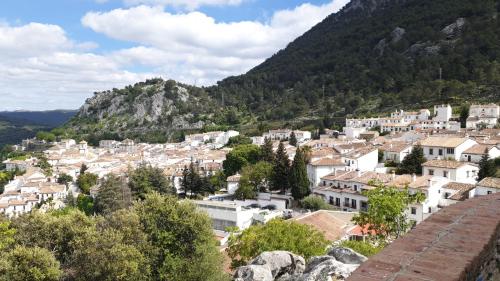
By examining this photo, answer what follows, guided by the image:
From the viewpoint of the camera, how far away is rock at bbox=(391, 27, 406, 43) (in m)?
165

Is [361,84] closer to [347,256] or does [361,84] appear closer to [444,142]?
[444,142]

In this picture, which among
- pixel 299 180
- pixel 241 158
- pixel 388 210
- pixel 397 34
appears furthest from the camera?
pixel 397 34

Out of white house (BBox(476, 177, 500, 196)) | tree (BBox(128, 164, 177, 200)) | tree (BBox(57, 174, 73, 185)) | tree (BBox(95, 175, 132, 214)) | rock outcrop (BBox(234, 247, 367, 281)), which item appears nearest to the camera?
rock outcrop (BBox(234, 247, 367, 281))

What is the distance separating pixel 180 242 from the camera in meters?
22.4

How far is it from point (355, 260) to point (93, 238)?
1495 centimetres

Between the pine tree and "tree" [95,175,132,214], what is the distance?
24.1 meters

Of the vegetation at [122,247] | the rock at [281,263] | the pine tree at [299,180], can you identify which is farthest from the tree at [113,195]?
the rock at [281,263]

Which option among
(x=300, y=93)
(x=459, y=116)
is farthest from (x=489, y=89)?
(x=300, y=93)

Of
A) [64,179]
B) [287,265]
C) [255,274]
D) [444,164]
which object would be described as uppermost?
[255,274]

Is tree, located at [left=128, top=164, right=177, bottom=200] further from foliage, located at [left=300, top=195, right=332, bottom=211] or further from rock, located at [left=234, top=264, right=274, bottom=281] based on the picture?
rock, located at [left=234, top=264, right=274, bottom=281]

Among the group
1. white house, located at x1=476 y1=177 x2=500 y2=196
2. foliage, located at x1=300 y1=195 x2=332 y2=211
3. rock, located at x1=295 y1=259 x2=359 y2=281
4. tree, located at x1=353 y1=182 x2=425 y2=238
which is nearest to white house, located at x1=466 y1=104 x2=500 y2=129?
white house, located at x1=476 y1=177 x2=500 y2=196

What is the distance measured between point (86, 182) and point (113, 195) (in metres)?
25.1

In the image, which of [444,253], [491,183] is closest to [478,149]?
[491,183]

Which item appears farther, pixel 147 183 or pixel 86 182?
pixel 86 182
